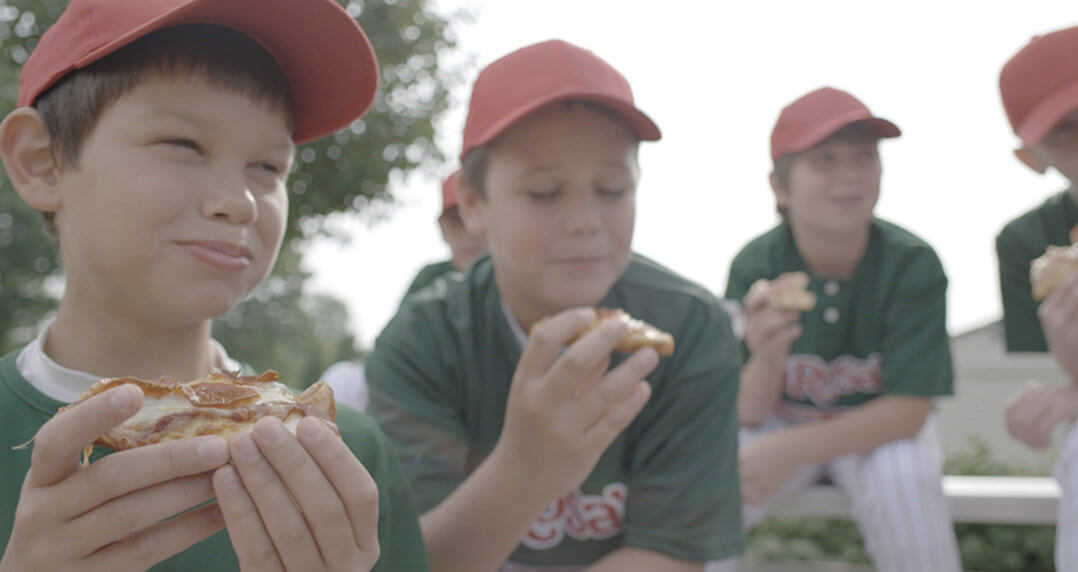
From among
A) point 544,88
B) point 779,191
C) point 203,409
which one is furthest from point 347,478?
point 779,191

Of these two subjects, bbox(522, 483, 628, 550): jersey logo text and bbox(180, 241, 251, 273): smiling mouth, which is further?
bbox(522, 483, 628, 550): jersey logo text

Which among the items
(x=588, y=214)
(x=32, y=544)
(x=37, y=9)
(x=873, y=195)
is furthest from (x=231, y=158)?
(x=37, y=9)

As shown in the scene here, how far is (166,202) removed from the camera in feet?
4.14

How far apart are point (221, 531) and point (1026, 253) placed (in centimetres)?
319

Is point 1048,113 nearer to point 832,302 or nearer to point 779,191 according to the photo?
point 832,302

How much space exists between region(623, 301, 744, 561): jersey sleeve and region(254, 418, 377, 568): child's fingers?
1.13 meters

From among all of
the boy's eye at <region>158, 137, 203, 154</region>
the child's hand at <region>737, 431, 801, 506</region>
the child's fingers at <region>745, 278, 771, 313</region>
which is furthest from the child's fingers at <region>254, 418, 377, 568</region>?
the child's fingers at <region>745, 278, 771, 313</region>

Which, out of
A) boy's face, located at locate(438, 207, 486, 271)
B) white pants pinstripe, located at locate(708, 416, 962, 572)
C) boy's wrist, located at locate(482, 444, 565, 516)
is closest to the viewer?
boy's wrist, located at locate(482, 444, 565, 516)

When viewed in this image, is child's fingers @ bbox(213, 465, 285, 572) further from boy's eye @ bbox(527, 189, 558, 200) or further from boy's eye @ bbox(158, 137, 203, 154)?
boy's eye @ bbox(527, 189, 558, 200)

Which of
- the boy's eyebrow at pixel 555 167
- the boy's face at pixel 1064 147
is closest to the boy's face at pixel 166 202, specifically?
the boy's eyebrow at pixel 555 167

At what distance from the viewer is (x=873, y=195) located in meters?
3.18

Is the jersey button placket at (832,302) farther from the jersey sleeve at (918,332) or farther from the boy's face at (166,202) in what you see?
the boy's face at (166,202)

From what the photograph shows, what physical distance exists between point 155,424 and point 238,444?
0.20 metres

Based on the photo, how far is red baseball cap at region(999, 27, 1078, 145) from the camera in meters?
2.38
